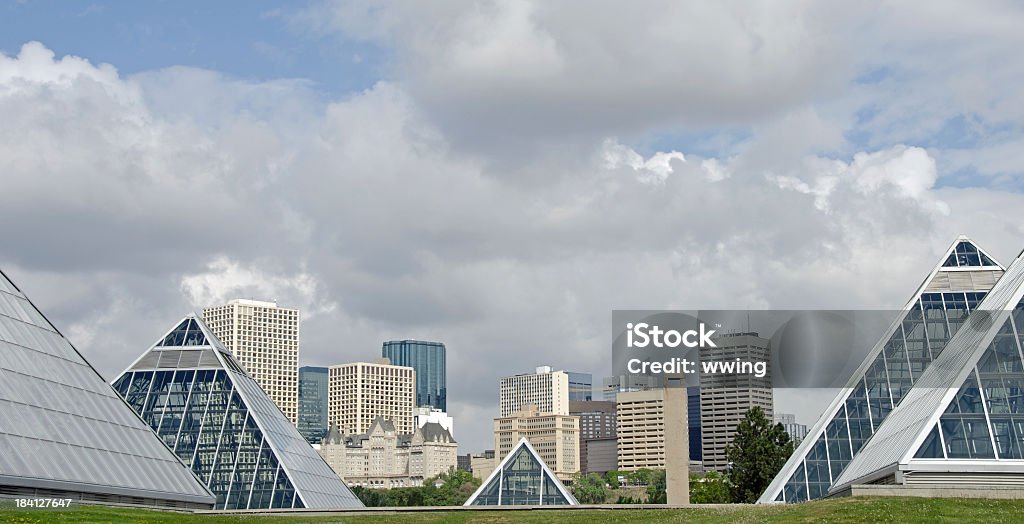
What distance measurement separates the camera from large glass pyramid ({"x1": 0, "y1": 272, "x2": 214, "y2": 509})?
38500mm

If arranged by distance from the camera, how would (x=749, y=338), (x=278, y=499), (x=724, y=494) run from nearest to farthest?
(x=278, y=499) → (x=724, y=494) → (x=749, y=338)

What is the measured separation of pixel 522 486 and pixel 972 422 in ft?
100

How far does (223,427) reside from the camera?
7238cm

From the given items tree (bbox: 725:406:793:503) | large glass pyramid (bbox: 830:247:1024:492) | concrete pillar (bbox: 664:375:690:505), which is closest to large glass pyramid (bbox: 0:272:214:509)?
concrete pillar (bbox: 664:375:690:505)

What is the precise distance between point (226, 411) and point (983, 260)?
1733 inches

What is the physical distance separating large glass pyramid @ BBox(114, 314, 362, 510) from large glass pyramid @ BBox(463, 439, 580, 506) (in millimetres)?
7158

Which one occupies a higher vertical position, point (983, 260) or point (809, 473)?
point (983, 260)

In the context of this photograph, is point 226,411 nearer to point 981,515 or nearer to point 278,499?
point 278,499

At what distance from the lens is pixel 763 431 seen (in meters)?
→ 88.3

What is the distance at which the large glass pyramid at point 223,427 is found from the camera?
69188 millimetres

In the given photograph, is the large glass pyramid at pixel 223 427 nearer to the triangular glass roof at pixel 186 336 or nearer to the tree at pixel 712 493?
the triangular glass roof at pixel 186 336

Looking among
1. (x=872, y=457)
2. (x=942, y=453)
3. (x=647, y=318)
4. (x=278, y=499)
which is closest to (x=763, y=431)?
(x=647, y=318)

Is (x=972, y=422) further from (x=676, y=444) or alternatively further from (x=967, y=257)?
(x=967, y=257)

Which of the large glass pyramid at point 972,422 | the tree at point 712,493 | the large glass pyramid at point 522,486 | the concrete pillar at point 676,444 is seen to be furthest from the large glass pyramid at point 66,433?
the tree at point 712,493
